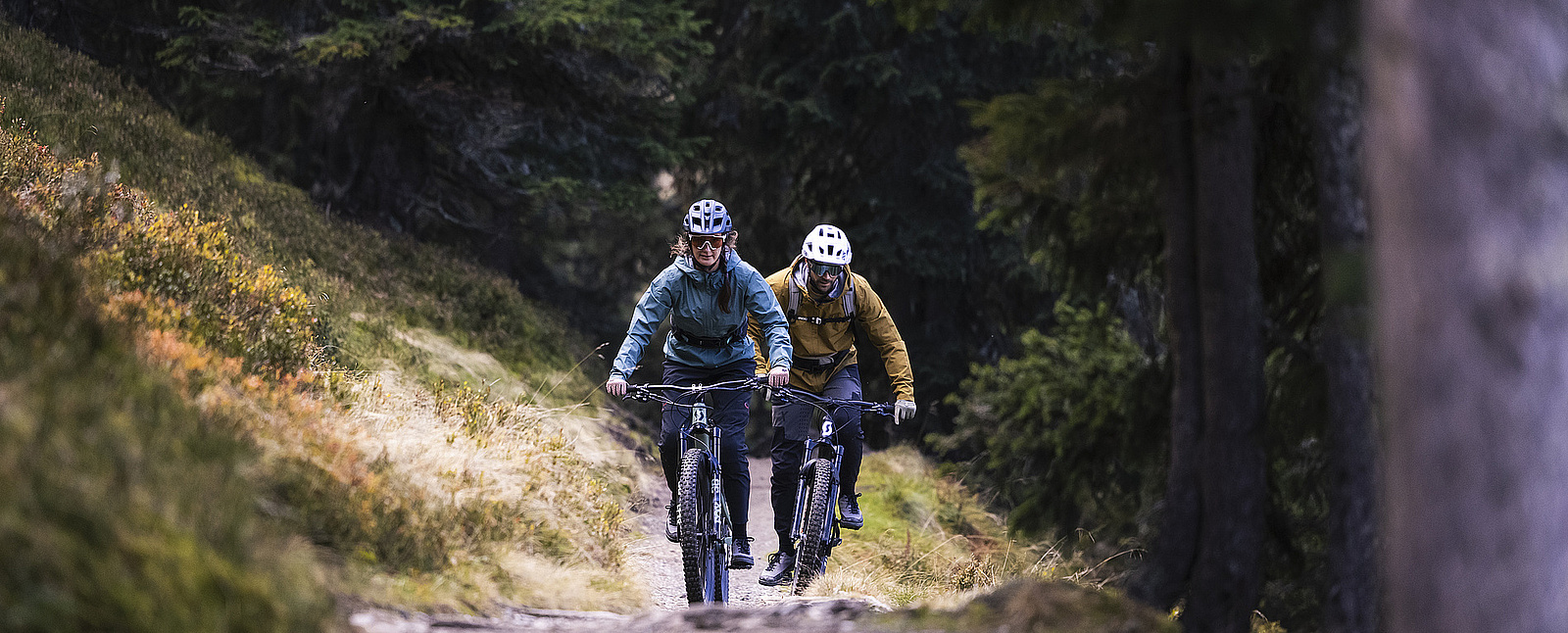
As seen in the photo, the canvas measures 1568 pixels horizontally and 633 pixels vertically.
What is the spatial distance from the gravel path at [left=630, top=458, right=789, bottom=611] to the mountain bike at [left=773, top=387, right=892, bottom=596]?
1.05ft

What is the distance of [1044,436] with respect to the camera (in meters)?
5.29

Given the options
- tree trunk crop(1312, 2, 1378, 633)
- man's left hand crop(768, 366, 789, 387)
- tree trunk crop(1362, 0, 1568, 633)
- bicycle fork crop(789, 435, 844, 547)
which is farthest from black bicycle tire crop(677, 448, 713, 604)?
tree trunk crop(1362, 0, 1568, 633)

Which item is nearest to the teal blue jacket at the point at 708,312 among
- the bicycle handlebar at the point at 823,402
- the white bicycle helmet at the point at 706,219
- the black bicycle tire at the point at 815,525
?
the white bicycle helmet at the point at 706,219

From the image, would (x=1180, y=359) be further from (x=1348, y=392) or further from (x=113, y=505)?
(x=113, y=505)

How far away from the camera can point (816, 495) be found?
272 inches

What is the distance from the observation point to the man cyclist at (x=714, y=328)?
253 inches

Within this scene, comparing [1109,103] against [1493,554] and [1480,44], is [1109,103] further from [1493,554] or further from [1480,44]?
[1493,554]

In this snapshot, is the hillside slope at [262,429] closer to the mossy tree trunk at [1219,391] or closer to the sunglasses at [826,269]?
the sunglasses at [826,269]

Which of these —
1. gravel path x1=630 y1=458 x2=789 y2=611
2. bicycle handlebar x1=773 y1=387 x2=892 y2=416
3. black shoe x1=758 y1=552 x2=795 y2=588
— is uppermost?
bicycle handlebar x1=773 y1=387 x2=892 y2=416

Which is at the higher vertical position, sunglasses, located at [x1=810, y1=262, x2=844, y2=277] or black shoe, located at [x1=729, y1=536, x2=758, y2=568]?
sunglasses, located at [x1=810, y1=262, x2=844, y2=277]

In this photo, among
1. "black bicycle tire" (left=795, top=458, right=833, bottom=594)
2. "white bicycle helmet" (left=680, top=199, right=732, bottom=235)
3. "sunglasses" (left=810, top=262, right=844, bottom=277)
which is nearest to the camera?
"white bicycle helmet" (left=680, top=199, right=732, bottom=235)

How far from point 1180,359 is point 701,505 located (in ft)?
9.18

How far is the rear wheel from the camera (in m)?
5.99

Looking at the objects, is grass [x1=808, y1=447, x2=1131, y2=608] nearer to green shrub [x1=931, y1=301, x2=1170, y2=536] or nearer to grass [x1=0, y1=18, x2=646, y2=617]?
green shrub [x1=931, y1=301, x2=1170, y2=536]
